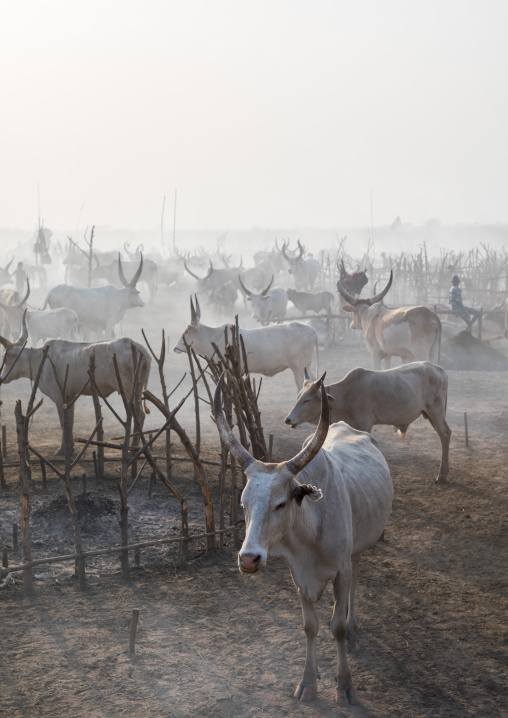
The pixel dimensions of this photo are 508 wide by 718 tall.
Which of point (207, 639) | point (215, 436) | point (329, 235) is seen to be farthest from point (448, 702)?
point (329, 235)

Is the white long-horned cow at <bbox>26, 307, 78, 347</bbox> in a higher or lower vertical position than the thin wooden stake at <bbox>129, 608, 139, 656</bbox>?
higher

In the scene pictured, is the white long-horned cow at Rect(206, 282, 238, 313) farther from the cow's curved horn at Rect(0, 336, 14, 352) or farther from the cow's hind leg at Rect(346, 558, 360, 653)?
the cow's hind leg at Rect(346, 558, 360, 653)

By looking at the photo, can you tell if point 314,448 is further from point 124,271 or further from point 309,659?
point 124,271

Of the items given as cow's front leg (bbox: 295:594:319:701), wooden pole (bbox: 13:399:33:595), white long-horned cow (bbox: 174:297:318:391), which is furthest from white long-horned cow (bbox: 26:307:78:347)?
cow's front leg (bbox: 295:594:319:701)

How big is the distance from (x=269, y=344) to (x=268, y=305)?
23.7ft

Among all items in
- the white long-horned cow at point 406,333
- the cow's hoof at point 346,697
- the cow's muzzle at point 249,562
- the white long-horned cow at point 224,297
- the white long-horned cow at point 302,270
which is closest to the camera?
the cow's muzzle at point 249,562

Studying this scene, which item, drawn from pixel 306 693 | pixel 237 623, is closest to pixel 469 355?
pixel 237 623

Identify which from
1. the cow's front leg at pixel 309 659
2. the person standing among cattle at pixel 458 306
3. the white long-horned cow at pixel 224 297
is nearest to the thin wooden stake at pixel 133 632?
the cow's front leg at pixel 309 659

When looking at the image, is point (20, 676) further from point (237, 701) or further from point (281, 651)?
point (281, 651)

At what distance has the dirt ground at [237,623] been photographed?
367cm

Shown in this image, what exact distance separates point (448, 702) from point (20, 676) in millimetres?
2319

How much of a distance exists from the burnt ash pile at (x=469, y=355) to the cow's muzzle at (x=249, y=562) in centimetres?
1244

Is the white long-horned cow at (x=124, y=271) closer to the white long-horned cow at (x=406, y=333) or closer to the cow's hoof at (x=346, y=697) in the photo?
the white long-horned cow at (x=406, y=333)

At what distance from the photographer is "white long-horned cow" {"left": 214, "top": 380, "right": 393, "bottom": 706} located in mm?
3236
